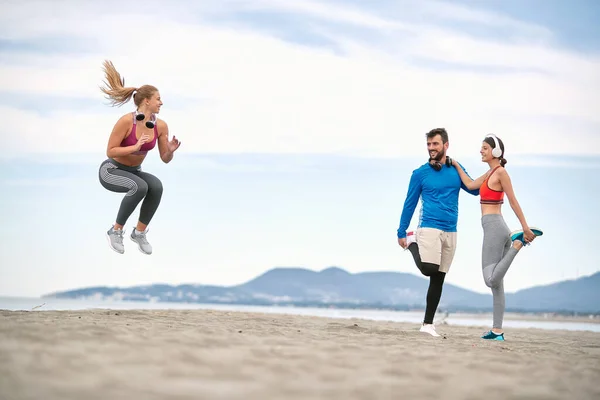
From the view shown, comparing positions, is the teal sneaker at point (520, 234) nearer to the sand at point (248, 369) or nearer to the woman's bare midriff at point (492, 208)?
the woman's bare midriff at point (492, 208)

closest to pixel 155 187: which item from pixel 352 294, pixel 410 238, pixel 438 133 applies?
pixel 410 238

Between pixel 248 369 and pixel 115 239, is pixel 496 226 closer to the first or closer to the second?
pixel 115 239

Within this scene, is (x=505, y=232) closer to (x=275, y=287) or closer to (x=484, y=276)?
(x=484, y=276)

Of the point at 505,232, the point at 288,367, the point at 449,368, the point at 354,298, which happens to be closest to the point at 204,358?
the point at 288,367

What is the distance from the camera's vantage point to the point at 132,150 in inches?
310

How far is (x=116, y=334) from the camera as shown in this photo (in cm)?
525

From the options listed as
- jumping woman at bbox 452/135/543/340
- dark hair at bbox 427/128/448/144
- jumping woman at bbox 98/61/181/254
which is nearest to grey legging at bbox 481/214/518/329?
jumping woman at bbox 452/135/543/340

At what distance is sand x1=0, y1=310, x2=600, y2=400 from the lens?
361cm

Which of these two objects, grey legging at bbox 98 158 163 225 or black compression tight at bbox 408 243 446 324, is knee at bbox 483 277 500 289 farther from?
grey legging at bbox 98 158 163 225

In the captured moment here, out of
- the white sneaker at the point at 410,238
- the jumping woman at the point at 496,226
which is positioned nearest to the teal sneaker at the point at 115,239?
the white sneaker at the point at 410,238

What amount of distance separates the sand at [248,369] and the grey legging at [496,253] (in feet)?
7.39

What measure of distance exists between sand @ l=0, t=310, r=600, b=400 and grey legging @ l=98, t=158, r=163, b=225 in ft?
8.27

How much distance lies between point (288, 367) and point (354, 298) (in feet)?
461

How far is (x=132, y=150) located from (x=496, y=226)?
4.33 metres
